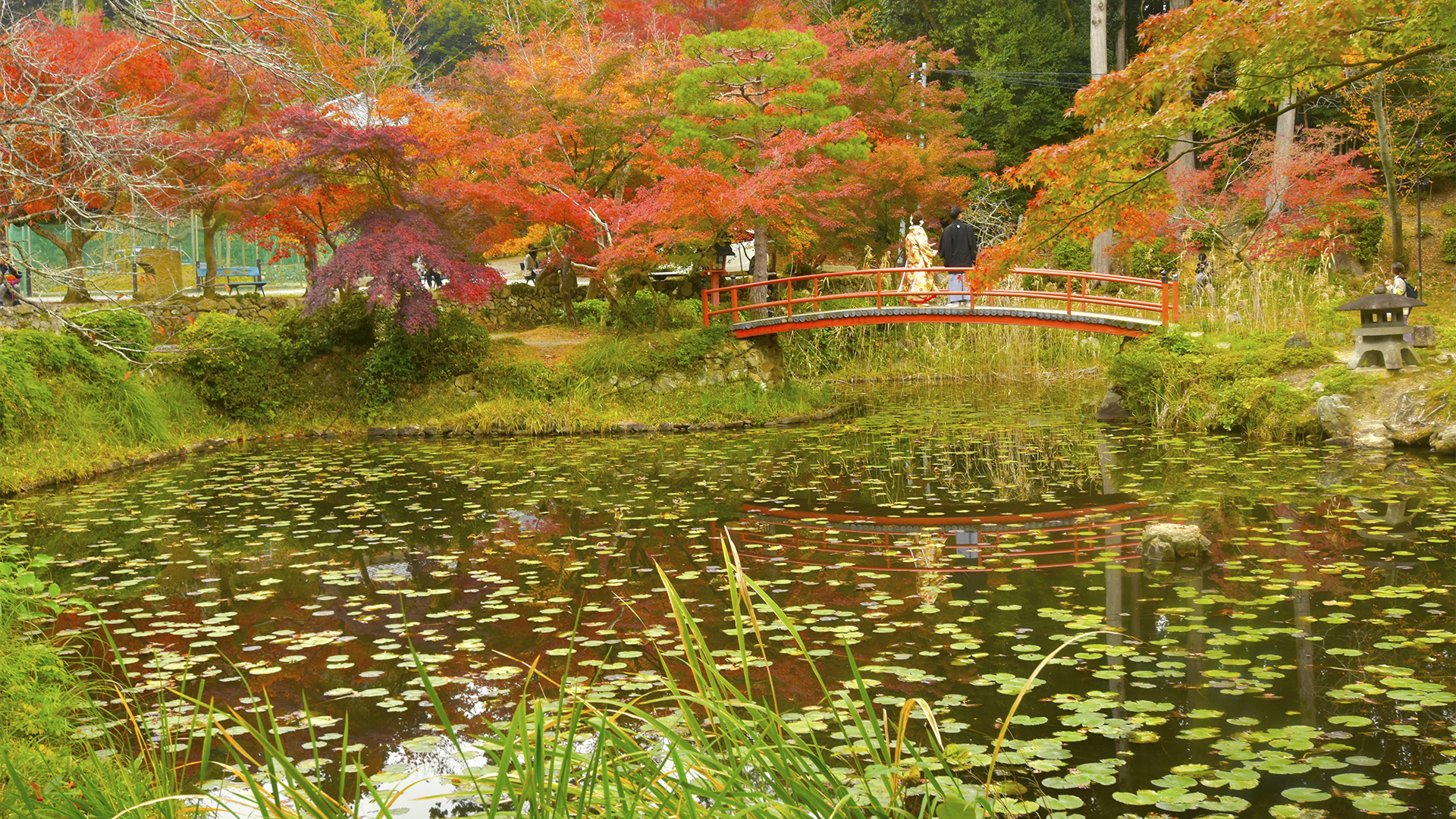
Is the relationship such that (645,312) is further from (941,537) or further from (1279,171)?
(1279,171)

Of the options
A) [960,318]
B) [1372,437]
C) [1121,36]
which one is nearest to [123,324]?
[960,318]

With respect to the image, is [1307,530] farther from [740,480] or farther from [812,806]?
[812,806]

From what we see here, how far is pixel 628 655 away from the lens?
562 centimetres

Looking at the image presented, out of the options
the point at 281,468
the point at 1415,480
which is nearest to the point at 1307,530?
the point at 1415,480

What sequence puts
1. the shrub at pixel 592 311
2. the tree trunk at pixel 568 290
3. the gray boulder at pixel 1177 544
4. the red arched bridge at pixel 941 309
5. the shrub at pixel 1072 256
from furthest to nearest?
1. the shrub at pixel 1072 256
2. the tree trunk at pixel 568 290
3. the shrub at pixel 592 311
4. the red arched bridge at pixel 941 309
5. the gray boulder at pixel 1177 544

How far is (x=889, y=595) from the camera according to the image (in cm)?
668

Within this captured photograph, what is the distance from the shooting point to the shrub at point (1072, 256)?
23.5m

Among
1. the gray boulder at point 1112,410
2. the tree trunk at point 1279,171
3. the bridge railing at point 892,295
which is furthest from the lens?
the tree trunk at point 1279,171

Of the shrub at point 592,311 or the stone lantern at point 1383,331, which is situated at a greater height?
the shrub at point 592,311

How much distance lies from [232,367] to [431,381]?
2595 mm

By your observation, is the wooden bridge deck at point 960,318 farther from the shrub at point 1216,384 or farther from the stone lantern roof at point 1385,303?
the stone lantern roof at point 1385,303

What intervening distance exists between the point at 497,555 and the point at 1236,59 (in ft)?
19.7

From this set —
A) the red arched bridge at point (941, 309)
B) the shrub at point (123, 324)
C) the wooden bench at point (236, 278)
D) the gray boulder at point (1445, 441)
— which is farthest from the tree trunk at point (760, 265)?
the gray boulder at point (1445, 441)

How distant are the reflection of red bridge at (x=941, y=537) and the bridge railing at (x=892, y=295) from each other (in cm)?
428
